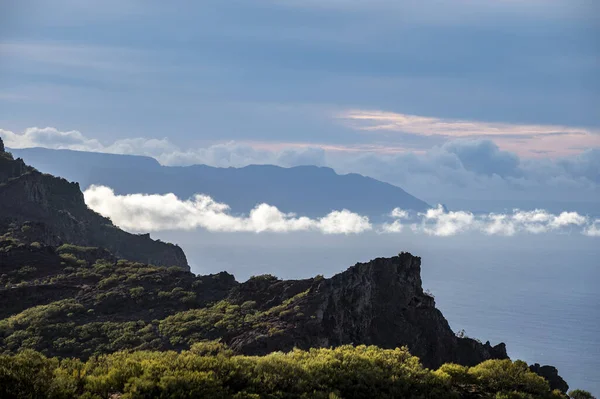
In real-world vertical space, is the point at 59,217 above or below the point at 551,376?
above

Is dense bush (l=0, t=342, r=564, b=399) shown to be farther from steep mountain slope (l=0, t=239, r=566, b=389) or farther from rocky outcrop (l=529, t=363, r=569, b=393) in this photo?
rocky outcrop (l=529, t=363, r=569, b=393)

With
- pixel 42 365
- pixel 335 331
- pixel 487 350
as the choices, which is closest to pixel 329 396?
pixel 42 365

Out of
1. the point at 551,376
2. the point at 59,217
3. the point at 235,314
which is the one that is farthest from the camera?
the point at 59,217

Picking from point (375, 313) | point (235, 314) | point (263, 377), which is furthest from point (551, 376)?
point (263, 377)

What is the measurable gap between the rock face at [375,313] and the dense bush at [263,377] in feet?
33.4

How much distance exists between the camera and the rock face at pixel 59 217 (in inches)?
3201

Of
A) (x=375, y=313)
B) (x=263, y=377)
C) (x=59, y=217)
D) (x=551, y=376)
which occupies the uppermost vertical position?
(x=59, y=217)

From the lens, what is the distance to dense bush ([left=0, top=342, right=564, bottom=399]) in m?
22.5

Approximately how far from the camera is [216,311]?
4384 centimetres

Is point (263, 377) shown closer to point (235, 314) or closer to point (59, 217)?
point (235, 314)

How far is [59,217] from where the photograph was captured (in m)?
87.4

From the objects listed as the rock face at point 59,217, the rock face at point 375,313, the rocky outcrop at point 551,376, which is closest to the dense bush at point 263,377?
the rock face at point 375,313

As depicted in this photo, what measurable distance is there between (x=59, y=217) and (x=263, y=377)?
70.3m

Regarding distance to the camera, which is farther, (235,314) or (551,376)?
(551,376)
